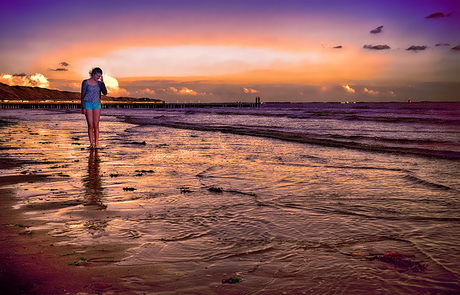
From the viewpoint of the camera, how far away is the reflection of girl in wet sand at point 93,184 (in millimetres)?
5324

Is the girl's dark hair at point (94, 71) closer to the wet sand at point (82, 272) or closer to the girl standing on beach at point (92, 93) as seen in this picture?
the girl standing on beach at point (92, 93)

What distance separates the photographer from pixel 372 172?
8.34 meters

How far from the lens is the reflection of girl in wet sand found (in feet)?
17.5

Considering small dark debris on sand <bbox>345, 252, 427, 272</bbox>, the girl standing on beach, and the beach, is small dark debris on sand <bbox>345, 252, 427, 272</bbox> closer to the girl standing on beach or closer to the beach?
the beach

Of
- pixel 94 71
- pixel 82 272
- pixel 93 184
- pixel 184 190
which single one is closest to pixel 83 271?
pixel 82 272

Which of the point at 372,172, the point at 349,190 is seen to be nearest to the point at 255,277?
the point at 349,190

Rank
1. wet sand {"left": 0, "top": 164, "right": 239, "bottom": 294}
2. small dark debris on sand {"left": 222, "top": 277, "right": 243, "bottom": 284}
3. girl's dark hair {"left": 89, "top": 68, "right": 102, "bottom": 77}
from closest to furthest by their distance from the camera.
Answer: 1. wet sand {"left": 0, "top": 164, "right": 239, "bottom": 294}
2. small dark debris on sand {"left": 222, "top": 277, "right": 243, "bottom": 284}
3. girl's dark hair {"left": 89, "top": 68, "right": 102, "bottom": 77}

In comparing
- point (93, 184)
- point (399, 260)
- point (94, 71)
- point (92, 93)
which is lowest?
point (399, 260)

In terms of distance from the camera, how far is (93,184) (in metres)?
6.40

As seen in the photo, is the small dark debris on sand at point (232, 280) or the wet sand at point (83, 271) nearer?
the wet sand at point (83, 271)

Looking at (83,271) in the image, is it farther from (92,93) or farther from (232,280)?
(92,93)

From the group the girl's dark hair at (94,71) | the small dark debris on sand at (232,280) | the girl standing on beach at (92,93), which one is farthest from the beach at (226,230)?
the girl's dark hair at (94,71)

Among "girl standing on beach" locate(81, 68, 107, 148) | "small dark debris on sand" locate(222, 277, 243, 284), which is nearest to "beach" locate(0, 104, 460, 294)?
"small dark debris on sand" locate(222, 277, 243, 284)

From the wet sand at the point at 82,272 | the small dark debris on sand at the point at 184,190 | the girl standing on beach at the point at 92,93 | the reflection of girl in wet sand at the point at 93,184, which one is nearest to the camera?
the wet sand at the point at 82,272
